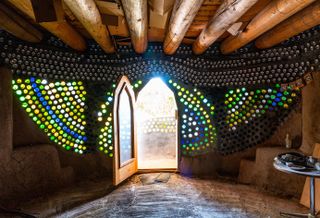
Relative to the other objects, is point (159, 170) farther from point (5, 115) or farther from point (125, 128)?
point (5, 115)

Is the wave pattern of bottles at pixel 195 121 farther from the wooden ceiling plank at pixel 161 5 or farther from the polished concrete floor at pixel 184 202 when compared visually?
the wooden ceiling plank at pixel 161 5

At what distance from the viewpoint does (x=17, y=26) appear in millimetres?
3617

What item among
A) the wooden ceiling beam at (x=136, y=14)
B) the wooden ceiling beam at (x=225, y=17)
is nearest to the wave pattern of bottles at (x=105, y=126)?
the wooden ceiling beam at (x=136, y=14)

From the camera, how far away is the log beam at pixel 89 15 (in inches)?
105

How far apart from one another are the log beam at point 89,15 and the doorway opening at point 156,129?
3.06 meters

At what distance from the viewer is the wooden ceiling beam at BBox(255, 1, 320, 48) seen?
3172 mm

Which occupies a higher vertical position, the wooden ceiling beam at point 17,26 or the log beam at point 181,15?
the wooden ceiling beam at point 17,26

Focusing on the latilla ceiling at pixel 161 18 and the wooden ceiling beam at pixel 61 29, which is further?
the wooden ceiling beam at pixel 61 29

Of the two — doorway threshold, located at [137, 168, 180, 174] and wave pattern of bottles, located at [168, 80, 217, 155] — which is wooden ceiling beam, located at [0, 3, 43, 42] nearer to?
wave pattern of bottles, located at [168, 80, 217, 155]

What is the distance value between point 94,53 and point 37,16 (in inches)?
114

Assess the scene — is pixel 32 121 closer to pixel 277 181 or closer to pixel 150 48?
pixel 150 48

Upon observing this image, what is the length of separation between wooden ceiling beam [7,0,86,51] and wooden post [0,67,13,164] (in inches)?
46.7

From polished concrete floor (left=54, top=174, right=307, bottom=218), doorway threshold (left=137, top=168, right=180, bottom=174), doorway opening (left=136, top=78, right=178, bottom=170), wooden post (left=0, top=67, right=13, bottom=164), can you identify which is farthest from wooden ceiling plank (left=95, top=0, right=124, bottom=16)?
doorway threshold (left=137, top=168, right=180, bottom=174)

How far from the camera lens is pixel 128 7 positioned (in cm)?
278
